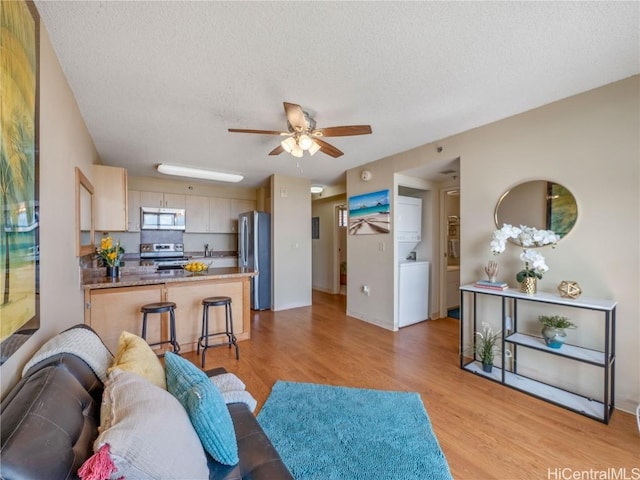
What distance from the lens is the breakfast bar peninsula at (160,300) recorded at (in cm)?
280

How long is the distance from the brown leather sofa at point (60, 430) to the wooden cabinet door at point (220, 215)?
15.8 feet

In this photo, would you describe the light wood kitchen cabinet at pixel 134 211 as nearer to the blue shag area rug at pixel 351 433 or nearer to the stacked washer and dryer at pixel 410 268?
the blue shag area rug at pixel 351 433

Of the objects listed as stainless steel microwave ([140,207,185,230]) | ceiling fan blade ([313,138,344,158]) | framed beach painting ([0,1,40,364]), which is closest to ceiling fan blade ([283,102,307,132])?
ceiling fan blade ([313,138,344,158])

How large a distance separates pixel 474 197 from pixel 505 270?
79 centimetres

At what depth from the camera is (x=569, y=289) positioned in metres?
2.18

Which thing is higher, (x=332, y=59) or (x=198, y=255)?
(x=332, y=59)

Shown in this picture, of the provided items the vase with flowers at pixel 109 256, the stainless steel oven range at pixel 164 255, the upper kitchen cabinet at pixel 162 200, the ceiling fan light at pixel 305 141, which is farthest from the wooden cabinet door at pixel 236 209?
the ceiling fan light at pixel 305 141

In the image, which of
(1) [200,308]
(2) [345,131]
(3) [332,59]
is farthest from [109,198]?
(3) [332,59]

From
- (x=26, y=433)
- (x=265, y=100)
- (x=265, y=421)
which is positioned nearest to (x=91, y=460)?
(x=26, y=433)

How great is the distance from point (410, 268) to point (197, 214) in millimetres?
4127

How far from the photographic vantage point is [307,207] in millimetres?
5289

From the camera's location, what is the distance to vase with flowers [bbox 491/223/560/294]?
2357 millimetres

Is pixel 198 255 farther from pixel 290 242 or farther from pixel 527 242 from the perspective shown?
pixel 527 242

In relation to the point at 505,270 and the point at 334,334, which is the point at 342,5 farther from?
the point at 334,334
